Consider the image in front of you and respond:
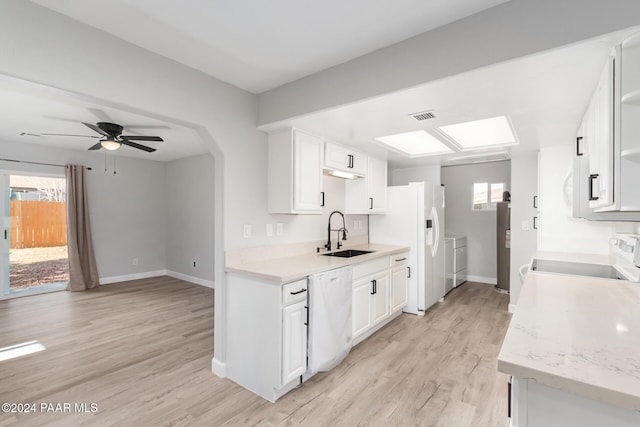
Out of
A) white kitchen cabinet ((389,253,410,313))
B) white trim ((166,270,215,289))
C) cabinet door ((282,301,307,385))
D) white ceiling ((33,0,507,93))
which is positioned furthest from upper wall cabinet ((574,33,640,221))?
white trim ((166,270,215,289))

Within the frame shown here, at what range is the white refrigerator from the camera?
13.3 feet

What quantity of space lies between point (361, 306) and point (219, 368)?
142 centimetres

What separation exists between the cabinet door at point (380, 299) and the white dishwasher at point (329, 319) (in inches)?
22.7

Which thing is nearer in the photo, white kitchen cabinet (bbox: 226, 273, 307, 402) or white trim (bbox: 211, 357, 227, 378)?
white kitchen cabinet (bbox: 226, 273, 307, 402)

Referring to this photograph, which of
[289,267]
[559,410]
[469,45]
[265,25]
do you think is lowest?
[559,410]

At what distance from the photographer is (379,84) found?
81.0 inches

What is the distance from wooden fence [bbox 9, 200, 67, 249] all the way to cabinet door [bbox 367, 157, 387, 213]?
212 inches

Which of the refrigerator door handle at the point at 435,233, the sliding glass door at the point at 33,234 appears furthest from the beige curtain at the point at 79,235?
the refrigerator door handle at the point at 435,233

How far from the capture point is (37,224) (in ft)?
16.9

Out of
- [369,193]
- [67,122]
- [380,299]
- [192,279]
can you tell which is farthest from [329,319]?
[192,279]

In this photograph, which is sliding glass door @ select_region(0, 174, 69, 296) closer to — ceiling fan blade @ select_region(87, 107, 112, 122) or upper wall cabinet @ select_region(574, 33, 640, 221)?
→ ceiling fan blade @ select_region(87, 107, 112, 122)

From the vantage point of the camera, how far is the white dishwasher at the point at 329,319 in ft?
7.82

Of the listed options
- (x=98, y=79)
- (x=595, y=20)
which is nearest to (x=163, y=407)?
(x=98, y=79)

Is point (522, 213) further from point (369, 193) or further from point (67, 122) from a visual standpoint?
point (67, 122)
